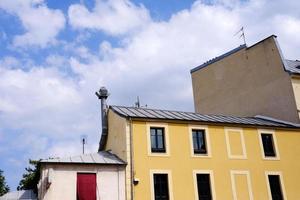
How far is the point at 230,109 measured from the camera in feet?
107

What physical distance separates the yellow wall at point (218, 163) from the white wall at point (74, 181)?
935mm

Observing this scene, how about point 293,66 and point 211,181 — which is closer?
point 211,181

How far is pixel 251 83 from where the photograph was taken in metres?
31.2

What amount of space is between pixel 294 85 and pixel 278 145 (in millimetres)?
6073

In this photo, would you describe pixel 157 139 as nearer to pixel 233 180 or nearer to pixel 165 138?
pixel 165 138

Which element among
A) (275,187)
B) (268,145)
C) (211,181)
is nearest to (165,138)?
(211,181)

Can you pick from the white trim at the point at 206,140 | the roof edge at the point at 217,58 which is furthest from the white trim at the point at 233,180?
the roof edge at the point at 217,58

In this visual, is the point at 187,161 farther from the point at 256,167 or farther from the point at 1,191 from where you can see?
the point at 1,191

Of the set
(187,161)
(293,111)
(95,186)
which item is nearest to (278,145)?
(293,111)

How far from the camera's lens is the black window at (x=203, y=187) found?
20.9 metres

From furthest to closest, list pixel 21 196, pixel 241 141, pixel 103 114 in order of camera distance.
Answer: pixel 103 114, pixel 241 141, pixel 21 196

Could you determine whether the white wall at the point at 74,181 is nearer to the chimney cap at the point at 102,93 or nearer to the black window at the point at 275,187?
the chimney cap at the point at 102,93

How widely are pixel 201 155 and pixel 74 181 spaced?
24.1 ft

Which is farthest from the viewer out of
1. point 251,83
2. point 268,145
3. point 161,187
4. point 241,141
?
point 251,83
